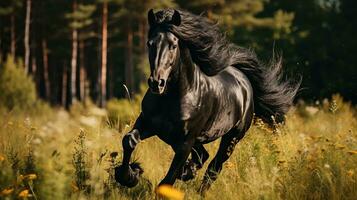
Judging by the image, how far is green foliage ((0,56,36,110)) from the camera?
715 inches

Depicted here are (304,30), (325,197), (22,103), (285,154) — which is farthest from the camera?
(304,30)

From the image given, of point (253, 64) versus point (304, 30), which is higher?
point (253, 64)

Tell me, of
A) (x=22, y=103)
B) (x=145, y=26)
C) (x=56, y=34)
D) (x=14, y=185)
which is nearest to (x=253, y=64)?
(x=14, y=185)

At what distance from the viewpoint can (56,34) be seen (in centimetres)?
3444

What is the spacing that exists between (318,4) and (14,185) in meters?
27.6

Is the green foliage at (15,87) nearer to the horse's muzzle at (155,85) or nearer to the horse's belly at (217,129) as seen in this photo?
the horse's belly at (217,129)

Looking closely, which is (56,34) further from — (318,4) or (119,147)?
(119,147)

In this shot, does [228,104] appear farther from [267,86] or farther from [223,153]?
[267,86]

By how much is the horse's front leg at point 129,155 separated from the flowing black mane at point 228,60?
810 mm

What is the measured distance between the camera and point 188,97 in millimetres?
4391

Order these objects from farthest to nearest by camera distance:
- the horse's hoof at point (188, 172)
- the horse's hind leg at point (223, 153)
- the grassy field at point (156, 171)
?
1. the horse's hind leg at point (223, 153)
2. the horse's hoof at point (188, 172)
3. the grassy field at point (156, 171)

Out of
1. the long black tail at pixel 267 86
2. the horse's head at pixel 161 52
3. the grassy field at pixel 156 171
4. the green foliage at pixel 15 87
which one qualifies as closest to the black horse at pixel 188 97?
the horse's head at pixel 161 52

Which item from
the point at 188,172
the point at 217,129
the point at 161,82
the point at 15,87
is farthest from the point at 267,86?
the point at 15,87

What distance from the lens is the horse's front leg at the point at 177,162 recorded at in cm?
419
